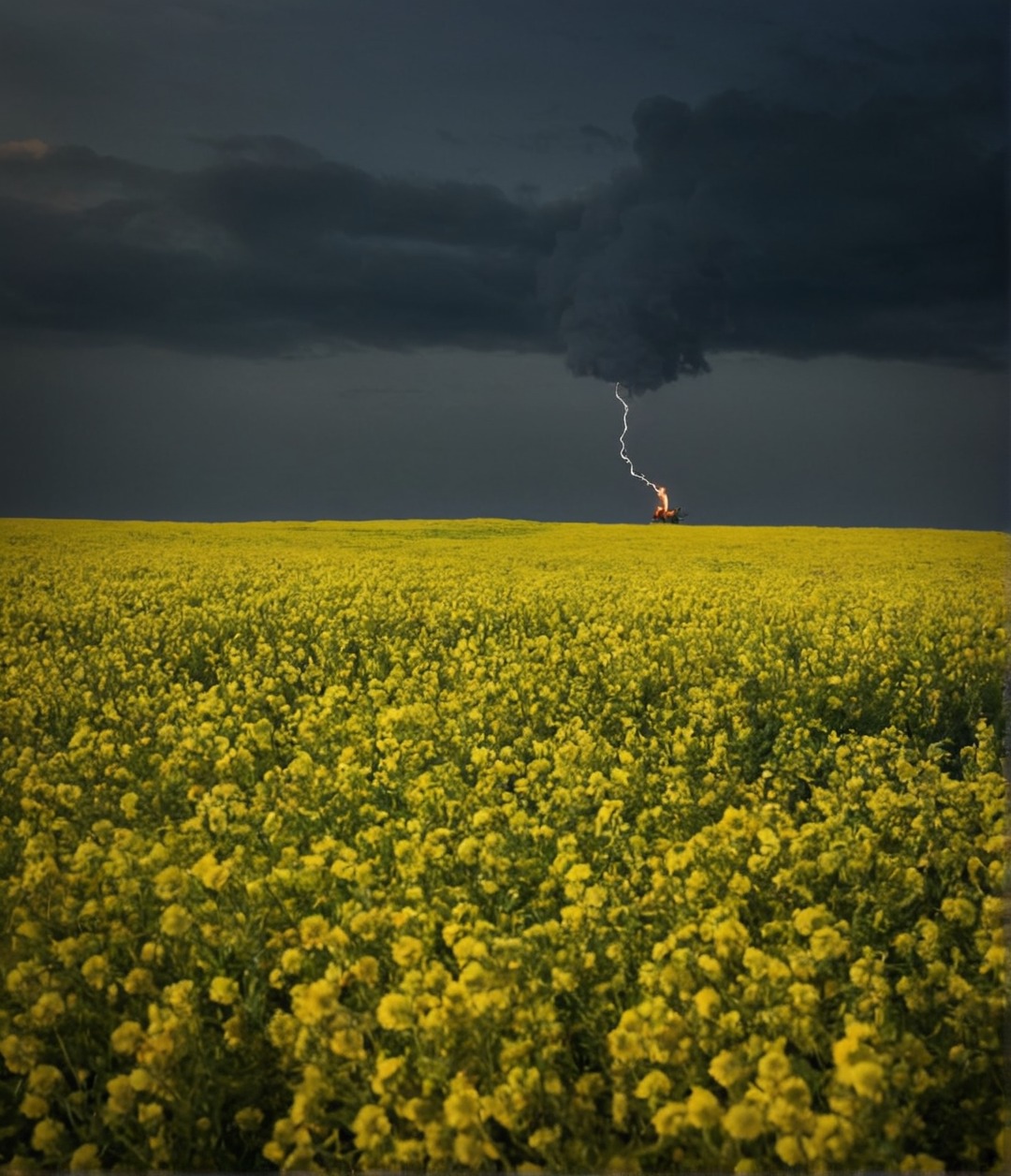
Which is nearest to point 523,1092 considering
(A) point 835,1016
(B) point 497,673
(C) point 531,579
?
(A) point 835,1016

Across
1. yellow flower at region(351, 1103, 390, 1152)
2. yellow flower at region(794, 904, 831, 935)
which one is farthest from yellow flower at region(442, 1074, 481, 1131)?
yellow flower at region(794, 904, 831, 935)

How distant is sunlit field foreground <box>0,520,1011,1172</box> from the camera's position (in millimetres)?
3445

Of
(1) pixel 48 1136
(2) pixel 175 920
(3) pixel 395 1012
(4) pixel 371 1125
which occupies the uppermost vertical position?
(2) pixel 175 920

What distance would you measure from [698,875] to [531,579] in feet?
46.7

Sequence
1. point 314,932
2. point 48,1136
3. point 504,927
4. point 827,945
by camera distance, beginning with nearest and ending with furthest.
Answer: point 48,1136, point 827,945, point 314,932, point 504,927

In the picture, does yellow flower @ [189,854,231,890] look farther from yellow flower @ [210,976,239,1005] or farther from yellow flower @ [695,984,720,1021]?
yellow flower @ [695,984,720,1021]

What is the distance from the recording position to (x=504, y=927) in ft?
15.0

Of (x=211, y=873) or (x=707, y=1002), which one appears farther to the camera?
(x=211, y=873)

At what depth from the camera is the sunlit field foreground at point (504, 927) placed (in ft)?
11.3

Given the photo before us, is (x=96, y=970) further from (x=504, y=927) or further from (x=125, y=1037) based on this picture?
(x=504, y=927)

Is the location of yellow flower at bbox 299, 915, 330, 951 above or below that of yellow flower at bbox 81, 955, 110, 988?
above

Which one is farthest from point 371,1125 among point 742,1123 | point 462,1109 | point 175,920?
point 175,920

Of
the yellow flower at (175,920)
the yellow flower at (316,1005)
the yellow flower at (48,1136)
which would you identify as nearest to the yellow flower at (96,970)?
the yellow flower at (175,920)

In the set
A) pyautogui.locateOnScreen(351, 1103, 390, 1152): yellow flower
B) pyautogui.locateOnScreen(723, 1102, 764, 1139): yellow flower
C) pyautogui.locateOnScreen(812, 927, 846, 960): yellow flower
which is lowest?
pyautogui.locateOnScreen(351, 1103, 390, 1152): yellow flower
